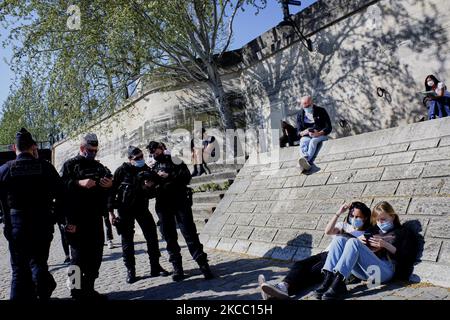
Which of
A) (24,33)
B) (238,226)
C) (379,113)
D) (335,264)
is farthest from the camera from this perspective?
(24,33)

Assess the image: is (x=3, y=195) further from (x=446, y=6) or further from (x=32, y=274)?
(x=446, y=6)

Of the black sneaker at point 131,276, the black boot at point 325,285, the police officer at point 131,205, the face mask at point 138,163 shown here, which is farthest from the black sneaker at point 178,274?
the black boot at point 325,285

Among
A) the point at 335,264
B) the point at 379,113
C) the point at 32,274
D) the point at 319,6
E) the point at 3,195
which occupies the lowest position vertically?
the point at 335,264

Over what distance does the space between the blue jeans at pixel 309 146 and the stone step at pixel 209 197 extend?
2583 mm

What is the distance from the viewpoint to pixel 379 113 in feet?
33.6

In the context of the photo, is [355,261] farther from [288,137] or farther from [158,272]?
[288,137]

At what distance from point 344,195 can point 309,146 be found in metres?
1.80

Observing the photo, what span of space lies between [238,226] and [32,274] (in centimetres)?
386

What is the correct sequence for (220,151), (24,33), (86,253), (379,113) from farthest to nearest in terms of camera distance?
(220,151), (24,33), (379,113), (86,253)

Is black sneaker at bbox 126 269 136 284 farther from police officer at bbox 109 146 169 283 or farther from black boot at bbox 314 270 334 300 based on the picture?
black boot at bbox 314 270 334 300

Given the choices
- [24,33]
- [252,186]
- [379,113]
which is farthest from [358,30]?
[24,33]

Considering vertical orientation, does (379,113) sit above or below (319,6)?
below

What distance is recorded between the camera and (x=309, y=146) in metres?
7.56

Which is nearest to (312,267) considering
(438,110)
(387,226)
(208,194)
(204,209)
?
(387,226)
